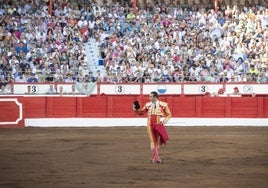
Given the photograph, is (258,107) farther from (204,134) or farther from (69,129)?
(69,129)

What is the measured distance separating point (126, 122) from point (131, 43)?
10.4 ft

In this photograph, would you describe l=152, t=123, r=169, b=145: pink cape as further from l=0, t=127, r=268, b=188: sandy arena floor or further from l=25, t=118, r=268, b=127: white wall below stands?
l=25, t=118, r=268, b=127: white wall below stands

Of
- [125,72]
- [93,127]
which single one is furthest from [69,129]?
[125,72]

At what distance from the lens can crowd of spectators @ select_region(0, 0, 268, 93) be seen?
73.3 feet

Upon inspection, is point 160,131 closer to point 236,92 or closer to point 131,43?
point 236,92

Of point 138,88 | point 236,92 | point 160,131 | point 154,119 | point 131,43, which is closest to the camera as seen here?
point 160,131

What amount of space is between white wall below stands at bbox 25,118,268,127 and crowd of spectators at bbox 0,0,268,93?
4.82ft

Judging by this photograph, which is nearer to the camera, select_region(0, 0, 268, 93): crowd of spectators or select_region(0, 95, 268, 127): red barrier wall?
select_region(0, 95, 268, 127): red barrier wall

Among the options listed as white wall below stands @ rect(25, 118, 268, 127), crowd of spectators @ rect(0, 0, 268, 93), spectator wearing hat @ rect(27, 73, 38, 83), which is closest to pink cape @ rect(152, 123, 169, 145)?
white wall below stands @ rect(25, 118, 268, 127)

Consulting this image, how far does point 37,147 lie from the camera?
47.2 ft

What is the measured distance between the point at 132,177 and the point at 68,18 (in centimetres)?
1539

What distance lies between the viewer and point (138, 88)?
22891mm

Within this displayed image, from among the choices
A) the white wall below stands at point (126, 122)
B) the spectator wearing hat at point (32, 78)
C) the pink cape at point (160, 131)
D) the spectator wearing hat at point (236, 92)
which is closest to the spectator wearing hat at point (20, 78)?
the spectator wearing hat at point (32, 78)

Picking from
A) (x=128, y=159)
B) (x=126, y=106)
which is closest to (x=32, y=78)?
(x=126, y=106)
